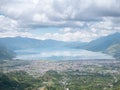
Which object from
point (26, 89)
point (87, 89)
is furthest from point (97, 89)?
point (26, 89)

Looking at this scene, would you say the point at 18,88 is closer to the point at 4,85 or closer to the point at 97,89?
the point at 4,85

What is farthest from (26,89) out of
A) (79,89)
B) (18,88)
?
(79,89)

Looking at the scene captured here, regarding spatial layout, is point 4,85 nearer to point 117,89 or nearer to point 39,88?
point 39,88

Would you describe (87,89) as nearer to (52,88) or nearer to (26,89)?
(52,88)

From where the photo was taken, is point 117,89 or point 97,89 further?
point 97,89

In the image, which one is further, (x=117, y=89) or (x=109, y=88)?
(x=109, y=88)

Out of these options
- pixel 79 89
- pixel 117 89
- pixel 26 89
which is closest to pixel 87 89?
pixel 79 89

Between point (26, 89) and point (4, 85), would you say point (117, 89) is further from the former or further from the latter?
point (4, 85)
